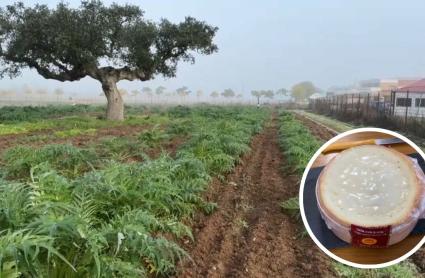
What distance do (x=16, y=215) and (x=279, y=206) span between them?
3893 mm

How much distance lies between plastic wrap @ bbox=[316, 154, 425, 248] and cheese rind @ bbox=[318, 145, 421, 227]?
0.04 feet

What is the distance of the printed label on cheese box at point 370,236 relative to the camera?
1543 mm

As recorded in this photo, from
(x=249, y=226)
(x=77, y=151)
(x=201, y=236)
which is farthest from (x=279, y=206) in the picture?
(x=77, y=151)

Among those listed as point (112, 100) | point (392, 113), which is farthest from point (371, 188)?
point (112, 100)

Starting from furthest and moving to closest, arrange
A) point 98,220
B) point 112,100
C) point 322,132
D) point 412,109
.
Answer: point 112,100 < point 322,132 < point 412,109 < point 98,220

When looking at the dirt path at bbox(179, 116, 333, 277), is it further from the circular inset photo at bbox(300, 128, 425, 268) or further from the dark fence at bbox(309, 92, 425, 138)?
the dark fence at bbox(309, 92, 425, 138)

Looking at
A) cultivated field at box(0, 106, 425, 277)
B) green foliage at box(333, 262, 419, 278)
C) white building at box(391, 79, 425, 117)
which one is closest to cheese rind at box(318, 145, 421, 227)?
cultivated field at box(0, 106, 425, 277)

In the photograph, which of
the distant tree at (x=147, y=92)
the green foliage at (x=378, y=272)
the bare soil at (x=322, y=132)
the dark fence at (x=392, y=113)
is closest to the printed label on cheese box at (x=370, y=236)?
the green foliage at (x=378, y=272)

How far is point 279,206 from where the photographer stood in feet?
21.1

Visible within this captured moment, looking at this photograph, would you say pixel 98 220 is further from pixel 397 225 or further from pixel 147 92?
pixel 147 92

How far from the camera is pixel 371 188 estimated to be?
157 cm

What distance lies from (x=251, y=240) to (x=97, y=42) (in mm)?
17967

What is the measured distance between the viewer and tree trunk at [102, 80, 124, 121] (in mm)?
23266

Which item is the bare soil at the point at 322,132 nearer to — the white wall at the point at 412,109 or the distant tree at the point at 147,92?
the white wall at the point at 412,109
